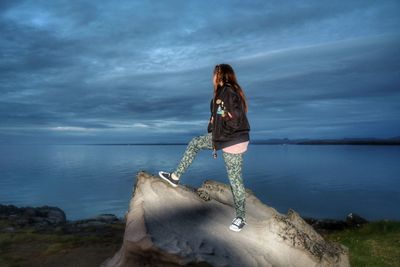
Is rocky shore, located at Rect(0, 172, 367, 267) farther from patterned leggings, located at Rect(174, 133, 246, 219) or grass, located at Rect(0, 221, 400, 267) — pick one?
grass, located at Rect(0, 221, 400, 267)

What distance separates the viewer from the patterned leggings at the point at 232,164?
33.0ft

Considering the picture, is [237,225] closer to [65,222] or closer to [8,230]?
[8,230]

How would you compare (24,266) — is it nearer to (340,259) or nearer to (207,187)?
(207,187)

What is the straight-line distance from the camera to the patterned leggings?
10.1 meters

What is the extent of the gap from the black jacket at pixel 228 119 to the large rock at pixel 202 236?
8.09 feet

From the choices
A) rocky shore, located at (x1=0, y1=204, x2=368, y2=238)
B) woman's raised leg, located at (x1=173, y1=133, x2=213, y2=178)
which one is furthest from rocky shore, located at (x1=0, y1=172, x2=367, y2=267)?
rocky shore, located at (x1=0, y1=204, x2=368, y2=238)

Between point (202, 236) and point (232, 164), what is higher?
point (232, 164)

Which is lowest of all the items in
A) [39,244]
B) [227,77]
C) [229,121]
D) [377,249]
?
[377,249]

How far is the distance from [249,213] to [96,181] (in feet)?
266

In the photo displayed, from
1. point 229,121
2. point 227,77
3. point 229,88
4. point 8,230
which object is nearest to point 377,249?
point 229,121

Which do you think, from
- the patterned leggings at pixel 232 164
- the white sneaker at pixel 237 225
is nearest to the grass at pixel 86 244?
the white sneaker at pixel 237 225

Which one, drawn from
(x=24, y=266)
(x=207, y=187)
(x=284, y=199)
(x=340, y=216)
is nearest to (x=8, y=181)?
(x=284, y=199)

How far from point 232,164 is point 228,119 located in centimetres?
136

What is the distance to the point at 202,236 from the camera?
31.5 ft
